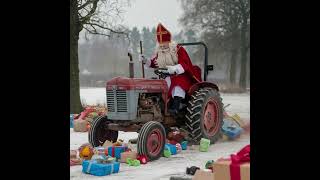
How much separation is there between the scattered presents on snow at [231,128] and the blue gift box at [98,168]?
175 cm

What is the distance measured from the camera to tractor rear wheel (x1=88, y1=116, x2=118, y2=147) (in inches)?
171

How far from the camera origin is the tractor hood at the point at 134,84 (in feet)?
13.3

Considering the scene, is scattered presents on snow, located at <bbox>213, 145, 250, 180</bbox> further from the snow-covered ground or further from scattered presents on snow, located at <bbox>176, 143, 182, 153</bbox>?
scattered presents on snow, located at <bbox>176, 143, 182, 153</bbox>

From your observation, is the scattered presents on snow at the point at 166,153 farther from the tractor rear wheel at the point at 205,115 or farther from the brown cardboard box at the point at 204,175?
the brown cardboard box at the point at 204,175

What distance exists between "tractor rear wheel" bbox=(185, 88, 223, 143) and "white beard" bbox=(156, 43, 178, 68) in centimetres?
39

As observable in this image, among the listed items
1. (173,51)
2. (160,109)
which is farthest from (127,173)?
(173,51)

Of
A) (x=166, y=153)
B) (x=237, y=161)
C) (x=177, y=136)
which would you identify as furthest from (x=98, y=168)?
(x=177, y=136)

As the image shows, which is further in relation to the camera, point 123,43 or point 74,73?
point 74,73

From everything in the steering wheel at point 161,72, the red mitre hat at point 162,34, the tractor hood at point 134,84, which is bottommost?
the tractor hood at point 134,84

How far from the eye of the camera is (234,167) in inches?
77.2

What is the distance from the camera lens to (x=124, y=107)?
13.4 ft

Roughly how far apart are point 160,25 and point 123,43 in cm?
125

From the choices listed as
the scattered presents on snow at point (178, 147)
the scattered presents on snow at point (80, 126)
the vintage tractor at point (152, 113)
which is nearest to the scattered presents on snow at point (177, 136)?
the vintage tractor at point (152, 113)
